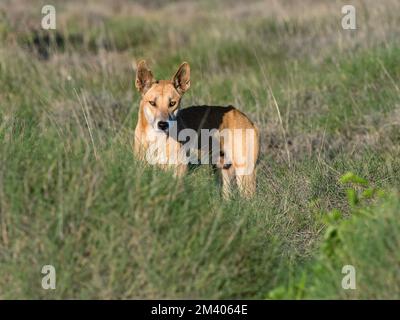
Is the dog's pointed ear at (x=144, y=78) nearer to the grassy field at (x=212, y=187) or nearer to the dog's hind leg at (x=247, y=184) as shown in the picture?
the grassy field at (x=212, y=187)

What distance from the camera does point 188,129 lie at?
7.46 m

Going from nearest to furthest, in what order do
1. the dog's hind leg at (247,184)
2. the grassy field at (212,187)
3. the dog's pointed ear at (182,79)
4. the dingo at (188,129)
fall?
the grassy field at (212,187) → the dog's hind leg at (247,184) → the dingo at (188,129) → the dog's pointed ear at (182,79)

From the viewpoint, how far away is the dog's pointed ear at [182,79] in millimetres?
7379

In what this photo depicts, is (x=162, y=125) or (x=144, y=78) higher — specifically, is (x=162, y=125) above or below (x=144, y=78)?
below

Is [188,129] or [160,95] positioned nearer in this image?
[160,95]

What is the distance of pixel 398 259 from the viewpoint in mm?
4410

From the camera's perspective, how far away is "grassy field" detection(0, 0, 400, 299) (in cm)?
459

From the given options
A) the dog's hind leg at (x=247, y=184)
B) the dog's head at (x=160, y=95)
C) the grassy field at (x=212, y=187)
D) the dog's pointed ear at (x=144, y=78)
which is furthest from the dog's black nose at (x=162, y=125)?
the dog's hind leg at (x=247, y=184)

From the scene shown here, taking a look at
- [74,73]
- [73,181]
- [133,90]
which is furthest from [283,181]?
[74,73]

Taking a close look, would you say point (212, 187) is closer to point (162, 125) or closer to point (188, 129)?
point (162, 125)

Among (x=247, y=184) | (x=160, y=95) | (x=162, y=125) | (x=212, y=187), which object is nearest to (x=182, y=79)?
(x=160, y=95)

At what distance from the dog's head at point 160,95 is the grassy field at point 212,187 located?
341mm

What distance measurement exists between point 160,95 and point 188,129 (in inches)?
17.8
